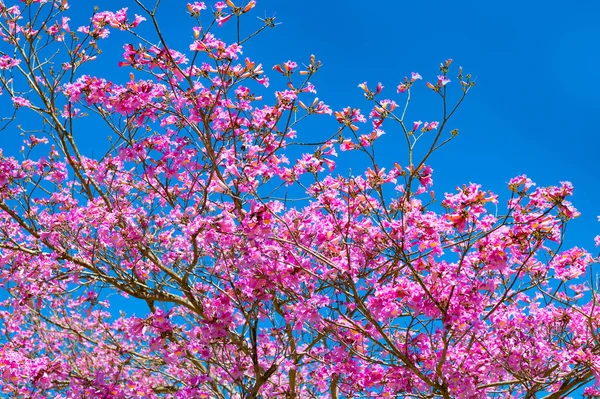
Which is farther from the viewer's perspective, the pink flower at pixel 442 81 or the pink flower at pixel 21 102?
the pink flower at pixel 21 102

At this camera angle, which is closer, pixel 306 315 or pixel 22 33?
pixel 306 315

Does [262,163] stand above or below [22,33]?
below

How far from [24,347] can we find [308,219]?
13.4 feet

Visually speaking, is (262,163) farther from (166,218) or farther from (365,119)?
(166,218)

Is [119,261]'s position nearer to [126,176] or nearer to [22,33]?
[126,176]

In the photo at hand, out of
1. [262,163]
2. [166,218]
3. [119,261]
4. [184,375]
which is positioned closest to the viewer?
[262,163]

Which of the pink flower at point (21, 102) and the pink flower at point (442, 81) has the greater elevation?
the pink flower at point (21, 102)

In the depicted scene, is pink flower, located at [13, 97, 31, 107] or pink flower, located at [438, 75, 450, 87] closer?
pink flower, located at [438, 75, 450, 87]

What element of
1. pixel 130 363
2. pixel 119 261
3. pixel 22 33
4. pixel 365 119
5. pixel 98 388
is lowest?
pixel 98 388

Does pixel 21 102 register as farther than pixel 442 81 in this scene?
Yes

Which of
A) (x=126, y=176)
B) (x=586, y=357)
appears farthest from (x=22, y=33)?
(x=586, y=357)

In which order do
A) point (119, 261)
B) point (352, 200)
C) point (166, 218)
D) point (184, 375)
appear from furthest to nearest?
1. point (184, 375)
2. point (166, 218)
3. point (119, 261)
4. point (352, 200)

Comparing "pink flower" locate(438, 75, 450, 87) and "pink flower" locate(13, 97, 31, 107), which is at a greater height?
"pink flower" locate(13, 97, 31, 107)

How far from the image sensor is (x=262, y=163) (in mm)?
4812
